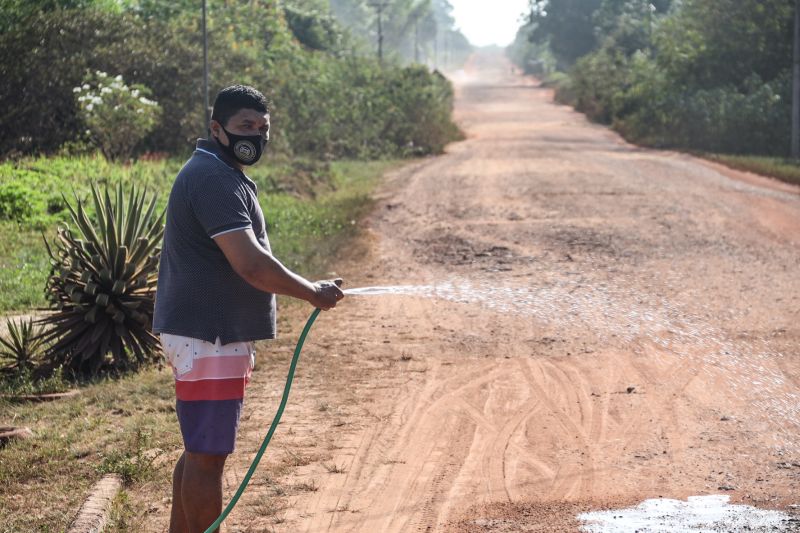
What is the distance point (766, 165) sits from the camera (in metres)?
20.5

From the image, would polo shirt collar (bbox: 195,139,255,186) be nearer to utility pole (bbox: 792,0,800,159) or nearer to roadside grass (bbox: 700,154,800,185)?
roadside grass (bbox: 700,154,800,185)

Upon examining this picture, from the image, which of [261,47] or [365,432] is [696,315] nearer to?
[365,432]

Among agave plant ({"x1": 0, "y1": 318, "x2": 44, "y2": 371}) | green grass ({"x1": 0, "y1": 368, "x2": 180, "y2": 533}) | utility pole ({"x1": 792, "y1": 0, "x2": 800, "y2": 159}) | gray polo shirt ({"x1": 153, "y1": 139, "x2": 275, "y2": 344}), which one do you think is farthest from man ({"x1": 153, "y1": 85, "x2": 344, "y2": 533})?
utility pole ({"x1": 792, "y1": 0, "x2": 800, "y2": 159})

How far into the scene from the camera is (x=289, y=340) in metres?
8.18

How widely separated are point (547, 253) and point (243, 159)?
826cm

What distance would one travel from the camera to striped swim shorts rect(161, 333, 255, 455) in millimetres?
3619

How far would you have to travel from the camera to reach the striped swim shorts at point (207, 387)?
362cm

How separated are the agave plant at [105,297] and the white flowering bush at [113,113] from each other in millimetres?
10649

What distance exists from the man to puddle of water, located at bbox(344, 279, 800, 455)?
304cm

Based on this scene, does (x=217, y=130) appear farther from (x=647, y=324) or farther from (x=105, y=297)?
(x=647, y=324)

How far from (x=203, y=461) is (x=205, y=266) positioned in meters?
0.69

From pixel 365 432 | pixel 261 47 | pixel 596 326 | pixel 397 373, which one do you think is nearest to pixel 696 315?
pixel 596 326

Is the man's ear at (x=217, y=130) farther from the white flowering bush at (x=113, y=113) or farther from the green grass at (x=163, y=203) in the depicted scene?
the white flowering bush at (x=113, y=113)

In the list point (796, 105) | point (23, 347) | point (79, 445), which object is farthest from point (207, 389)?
point (796, 105)
